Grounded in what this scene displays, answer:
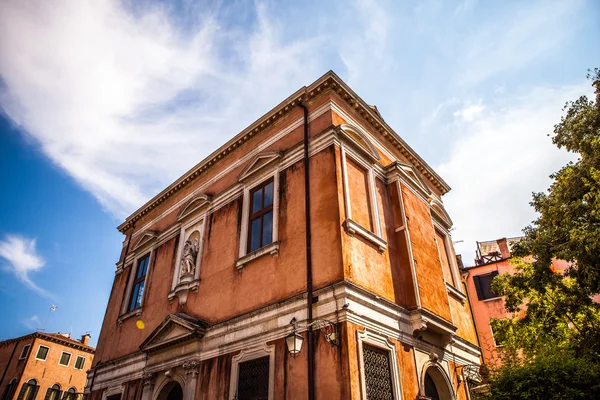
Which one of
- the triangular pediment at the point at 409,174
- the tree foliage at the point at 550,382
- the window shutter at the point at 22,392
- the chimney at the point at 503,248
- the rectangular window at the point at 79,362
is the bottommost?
the tree foliage at the point at 550,382

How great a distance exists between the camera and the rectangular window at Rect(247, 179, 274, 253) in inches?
439

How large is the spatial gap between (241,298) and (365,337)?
3.73m

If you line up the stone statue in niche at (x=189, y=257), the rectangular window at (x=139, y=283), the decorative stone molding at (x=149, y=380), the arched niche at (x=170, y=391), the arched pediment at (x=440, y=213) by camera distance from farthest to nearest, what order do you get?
the rectangular window at (x=139, y=283) → the arched pediment at (x=440, y=213) → the stone statue in niche at (x=189, y=257) → the decorative stone molding at (x=149, y=380) → the arched niche at (x=170, y=391)

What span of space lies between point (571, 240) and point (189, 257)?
37.2ft

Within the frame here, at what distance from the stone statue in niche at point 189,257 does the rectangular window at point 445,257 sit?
8314 millimetres

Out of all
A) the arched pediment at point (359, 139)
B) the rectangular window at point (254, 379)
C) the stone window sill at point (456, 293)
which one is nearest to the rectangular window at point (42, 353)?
the rectangular window at point (254, 379)

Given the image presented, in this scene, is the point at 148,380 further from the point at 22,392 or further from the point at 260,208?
the point at 22,392

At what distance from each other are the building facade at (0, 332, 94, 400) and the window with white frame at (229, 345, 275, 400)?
107 ft

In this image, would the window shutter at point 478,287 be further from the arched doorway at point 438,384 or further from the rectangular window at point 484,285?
the arched doorway at point 438,384

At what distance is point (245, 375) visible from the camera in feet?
30.7

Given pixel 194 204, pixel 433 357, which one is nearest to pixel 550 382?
pixel 433 357

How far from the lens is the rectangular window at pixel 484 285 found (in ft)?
87.6

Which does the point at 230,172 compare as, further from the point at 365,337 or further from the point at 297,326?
the point at 365,337

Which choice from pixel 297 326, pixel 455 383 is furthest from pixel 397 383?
pixel 455 383
